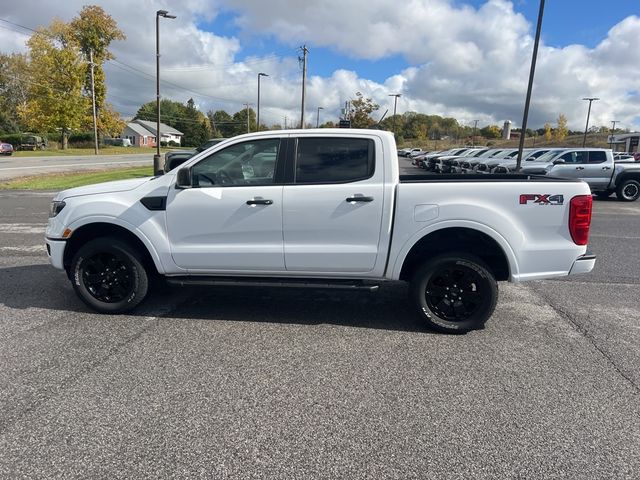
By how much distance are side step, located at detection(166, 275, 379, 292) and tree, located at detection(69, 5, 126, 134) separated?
178 feet

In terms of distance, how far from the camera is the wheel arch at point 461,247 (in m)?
4.11

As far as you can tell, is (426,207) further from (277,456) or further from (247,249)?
(277,456)

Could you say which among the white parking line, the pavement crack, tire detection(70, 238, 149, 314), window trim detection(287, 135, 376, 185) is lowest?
the white parking line

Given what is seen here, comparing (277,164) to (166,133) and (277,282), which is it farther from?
(166,133)

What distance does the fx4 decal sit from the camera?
401 centimetres

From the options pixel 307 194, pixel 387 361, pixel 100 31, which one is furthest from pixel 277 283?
pixel 100 31

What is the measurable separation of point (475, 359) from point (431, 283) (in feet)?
2.65

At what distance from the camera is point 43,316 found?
15.2 feet

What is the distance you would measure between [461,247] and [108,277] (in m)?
3.54

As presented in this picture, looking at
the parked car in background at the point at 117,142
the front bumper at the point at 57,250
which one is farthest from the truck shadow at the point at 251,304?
the parked car in background at the point at 117,142

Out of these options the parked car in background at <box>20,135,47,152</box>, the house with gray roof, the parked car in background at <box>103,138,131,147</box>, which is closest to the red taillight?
the parked car in background at <box>20,135,47,152</box>

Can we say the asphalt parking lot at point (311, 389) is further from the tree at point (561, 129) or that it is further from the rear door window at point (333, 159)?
the tree at point (561, 129)

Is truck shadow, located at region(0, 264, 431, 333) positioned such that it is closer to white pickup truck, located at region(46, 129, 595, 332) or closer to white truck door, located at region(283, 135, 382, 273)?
white pickup truck, located at region(46, 129, 595, 332)

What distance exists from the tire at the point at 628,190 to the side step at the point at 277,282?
16110mm
